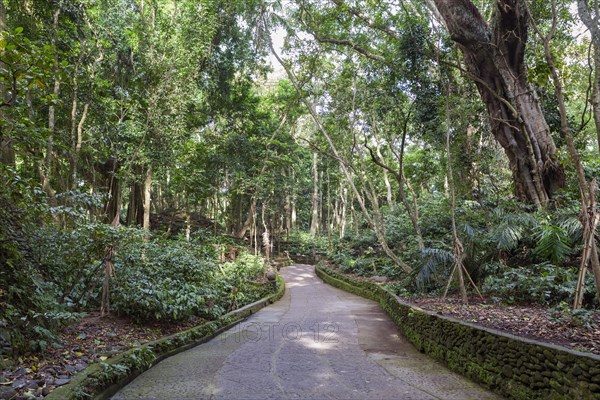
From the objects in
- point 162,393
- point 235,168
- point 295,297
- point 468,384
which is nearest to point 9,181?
point 162,393

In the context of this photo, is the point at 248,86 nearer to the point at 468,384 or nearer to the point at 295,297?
the point at 295,297

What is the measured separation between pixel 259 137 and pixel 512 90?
12.4 metres

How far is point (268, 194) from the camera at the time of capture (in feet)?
69.9

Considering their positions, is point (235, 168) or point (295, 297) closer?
point (295, 297)

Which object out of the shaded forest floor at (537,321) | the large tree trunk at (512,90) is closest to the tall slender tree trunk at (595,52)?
the shaded forest floor at (537,321)

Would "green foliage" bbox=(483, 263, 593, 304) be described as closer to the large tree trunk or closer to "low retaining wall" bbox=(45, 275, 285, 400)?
the large tree trunk

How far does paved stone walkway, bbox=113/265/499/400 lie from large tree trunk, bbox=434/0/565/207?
18.3 ft

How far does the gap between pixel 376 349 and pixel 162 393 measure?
156 inches

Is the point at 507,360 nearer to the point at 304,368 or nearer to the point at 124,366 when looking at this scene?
the point at 304,368

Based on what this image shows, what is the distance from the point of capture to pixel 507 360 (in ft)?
14.4

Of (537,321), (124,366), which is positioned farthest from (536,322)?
(124,366)

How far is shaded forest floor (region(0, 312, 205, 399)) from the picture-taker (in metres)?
3.41

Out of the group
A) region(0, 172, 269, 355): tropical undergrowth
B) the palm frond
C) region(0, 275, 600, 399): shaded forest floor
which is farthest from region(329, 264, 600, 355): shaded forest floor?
region(0, 172, 269, 355): tropical undergrowth

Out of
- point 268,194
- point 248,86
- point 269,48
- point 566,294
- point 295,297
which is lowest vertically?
point 295,297
